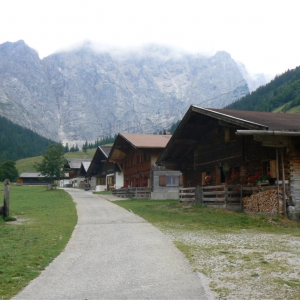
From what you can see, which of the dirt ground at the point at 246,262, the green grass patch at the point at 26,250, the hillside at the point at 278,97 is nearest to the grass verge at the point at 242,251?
the dirt ground at the point at 246,262

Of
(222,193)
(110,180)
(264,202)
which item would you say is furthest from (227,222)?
(110,180)

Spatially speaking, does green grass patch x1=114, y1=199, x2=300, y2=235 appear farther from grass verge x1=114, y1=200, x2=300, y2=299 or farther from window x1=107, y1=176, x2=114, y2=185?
window x1=107, y1=176, x2=114, y2=185

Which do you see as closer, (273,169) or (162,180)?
(273,169)

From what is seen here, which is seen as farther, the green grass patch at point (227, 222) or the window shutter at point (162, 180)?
the window shutter at point (162, 180)

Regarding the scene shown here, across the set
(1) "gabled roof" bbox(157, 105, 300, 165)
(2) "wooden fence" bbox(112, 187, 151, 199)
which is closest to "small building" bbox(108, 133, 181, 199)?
(2) "wooden fence" bbox(112, 187, 151, 199)

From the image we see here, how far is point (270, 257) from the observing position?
8898mm

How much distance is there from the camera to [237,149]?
2148 cm

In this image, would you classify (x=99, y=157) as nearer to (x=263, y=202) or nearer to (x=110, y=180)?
(x=110, y=180)

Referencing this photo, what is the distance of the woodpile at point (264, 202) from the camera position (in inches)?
661

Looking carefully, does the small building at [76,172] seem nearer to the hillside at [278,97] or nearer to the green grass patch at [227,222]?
the hillside at [278,97]

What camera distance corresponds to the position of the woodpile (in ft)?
55.1

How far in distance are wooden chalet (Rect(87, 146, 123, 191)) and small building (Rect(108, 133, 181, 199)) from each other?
7.65 meters

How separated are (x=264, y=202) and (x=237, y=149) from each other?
15.1 feet

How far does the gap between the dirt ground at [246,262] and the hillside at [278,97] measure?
116301 mm
